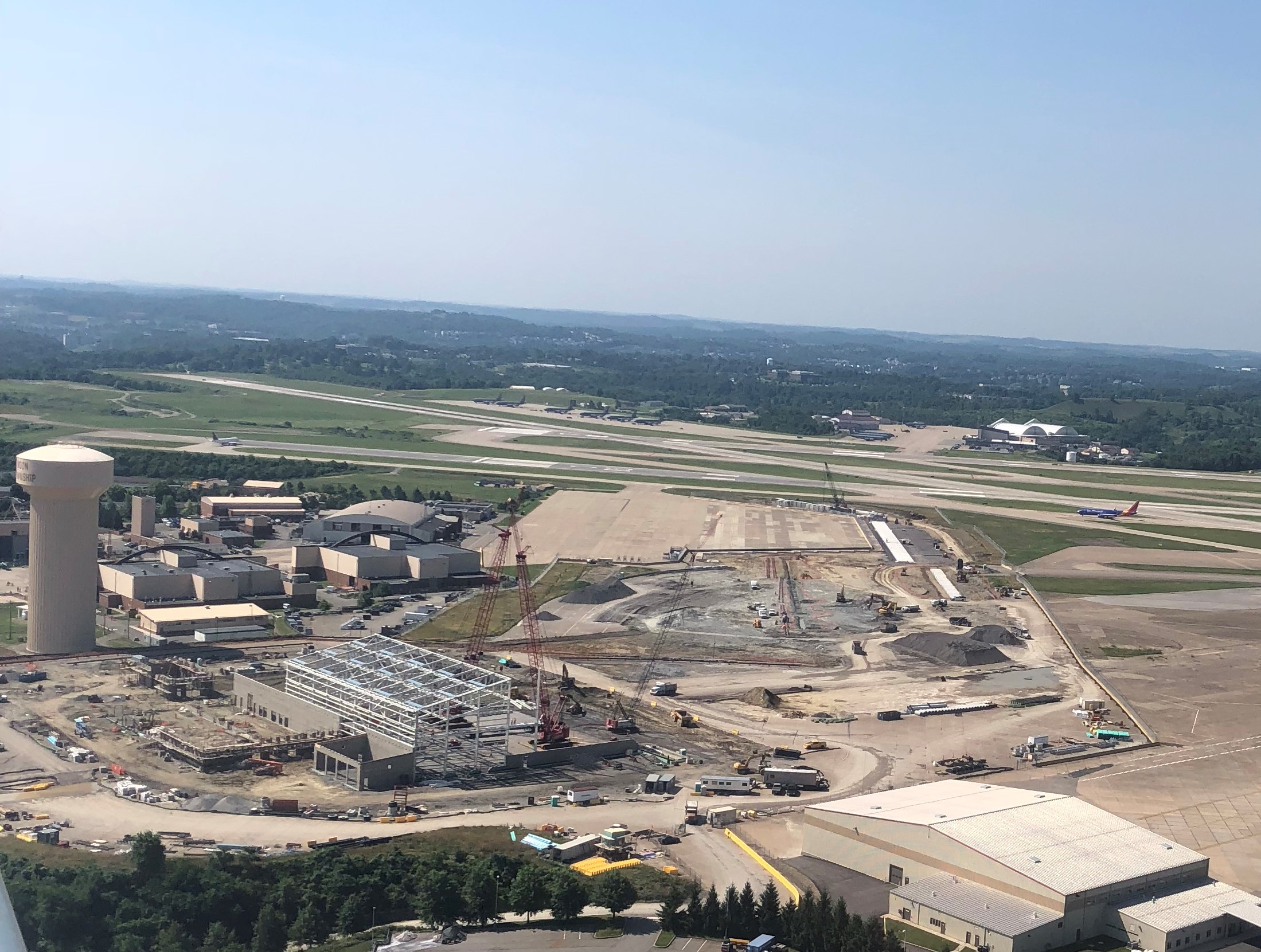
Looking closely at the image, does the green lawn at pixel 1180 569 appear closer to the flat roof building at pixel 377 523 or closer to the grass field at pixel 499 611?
the grass field at pixel 499 611

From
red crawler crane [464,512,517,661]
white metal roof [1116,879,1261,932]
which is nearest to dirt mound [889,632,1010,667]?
red crawler crane [464,512,517,661]

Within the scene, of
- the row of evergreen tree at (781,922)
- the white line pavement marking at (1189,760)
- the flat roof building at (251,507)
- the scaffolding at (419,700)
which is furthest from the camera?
the flat roof building at (251,507)

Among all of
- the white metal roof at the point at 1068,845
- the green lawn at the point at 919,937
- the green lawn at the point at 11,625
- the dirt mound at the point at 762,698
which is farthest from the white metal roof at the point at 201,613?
the green lawn at the point at 919,937

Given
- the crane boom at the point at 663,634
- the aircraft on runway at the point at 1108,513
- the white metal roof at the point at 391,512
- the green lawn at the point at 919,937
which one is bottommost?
the crane boom at the point at 663,634

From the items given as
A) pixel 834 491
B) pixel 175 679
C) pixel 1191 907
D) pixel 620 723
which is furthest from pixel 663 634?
pixel 834 491

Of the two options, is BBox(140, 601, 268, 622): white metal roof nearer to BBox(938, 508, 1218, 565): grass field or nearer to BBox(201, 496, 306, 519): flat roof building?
BBox(201, 496, 306, 519): flat roof building

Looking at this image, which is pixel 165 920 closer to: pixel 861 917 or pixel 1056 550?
pixel 861 917
